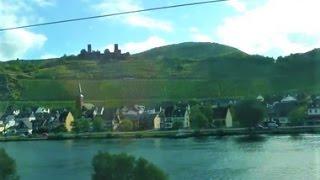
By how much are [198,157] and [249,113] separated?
4789mm

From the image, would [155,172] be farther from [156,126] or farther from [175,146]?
[156,126]

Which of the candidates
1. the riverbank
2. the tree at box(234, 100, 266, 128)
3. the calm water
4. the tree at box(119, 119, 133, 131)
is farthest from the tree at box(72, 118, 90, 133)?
the tree at box(234, 100, 266, 128)

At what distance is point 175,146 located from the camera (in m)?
12.0

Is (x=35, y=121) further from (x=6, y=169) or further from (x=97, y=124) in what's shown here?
(x=6, y=169)

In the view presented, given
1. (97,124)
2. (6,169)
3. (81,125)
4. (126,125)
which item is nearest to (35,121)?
(81,125)

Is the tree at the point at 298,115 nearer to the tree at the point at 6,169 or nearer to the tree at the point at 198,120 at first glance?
the tree at the point at 198,120

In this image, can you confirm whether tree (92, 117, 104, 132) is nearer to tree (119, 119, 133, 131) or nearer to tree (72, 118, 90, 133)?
tree (72, 118, 90, 133)

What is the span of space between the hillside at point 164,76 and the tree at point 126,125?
1.64 metres

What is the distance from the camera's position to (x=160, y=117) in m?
15.2

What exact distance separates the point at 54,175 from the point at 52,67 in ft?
37.3

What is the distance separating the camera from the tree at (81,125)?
15016mm

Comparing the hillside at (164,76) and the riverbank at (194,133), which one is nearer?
the riverbank at (194,133)

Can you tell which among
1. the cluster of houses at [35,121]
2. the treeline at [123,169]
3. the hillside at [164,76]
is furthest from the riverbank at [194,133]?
the treeline at [123,169]

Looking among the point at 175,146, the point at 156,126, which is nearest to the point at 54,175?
the point at 175,146
